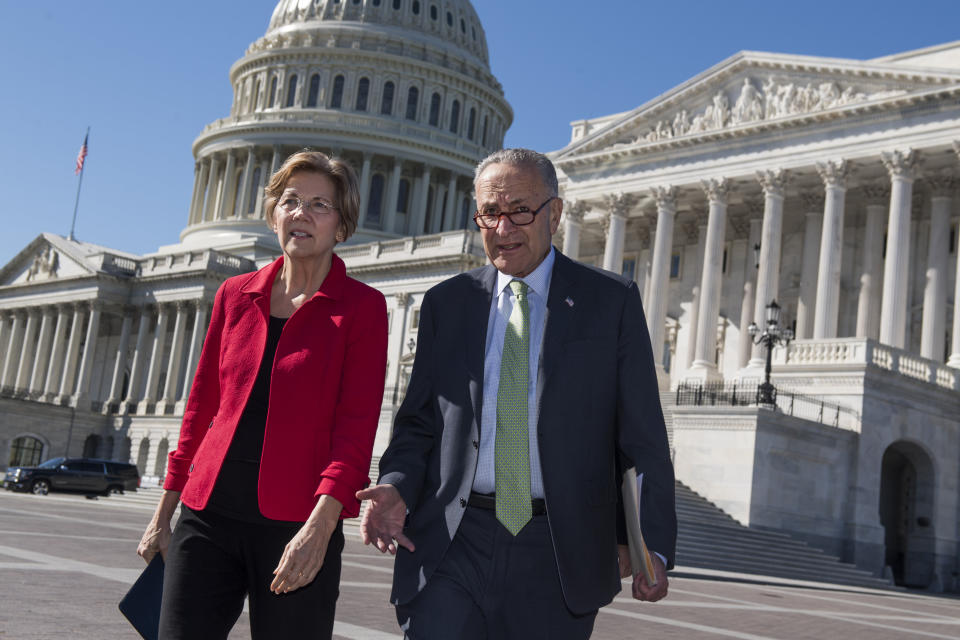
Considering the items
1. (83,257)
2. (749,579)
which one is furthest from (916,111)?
(83,257)

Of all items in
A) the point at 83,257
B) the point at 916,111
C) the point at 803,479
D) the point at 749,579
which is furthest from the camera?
the point at 83,257

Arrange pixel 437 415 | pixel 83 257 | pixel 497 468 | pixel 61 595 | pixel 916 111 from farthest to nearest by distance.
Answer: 1. pixel 83 257
2. pixel 916 111
3. pixel 61 595
4. pixel 437 415
5. pixel 497 468

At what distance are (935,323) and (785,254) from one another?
9.96m

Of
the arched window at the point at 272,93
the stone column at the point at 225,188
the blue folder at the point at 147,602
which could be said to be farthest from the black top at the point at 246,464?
the arched window at the point at 272,93

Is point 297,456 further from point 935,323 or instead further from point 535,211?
point 935,323

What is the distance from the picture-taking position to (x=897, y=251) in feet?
136

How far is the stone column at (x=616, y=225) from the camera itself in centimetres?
5094

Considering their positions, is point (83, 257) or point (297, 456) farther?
point (83, 257)

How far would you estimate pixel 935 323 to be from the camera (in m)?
42.8

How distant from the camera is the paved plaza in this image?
8859 millimetres

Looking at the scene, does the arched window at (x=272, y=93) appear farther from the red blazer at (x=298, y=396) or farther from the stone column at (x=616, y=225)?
the red blazer at (x=298, y=396)

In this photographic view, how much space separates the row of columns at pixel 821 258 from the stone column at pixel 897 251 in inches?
1.5

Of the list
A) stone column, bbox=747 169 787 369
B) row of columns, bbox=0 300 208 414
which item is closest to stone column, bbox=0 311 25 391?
row of columns, bbox=0 300 208 414

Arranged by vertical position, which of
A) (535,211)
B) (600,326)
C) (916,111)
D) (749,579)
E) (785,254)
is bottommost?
(749,579)
